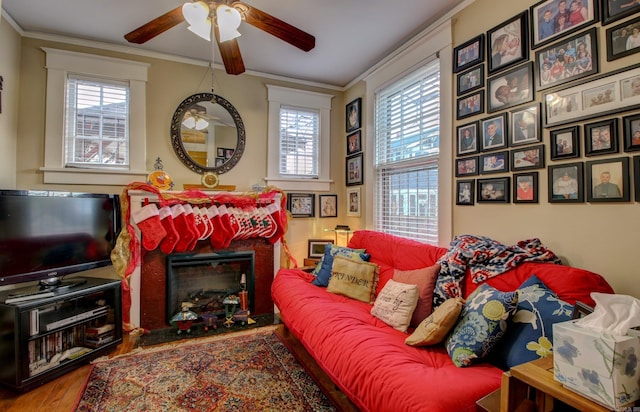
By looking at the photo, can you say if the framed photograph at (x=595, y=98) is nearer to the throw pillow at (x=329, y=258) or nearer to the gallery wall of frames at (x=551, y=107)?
the gallery wall of frames at (x=551, y=107)

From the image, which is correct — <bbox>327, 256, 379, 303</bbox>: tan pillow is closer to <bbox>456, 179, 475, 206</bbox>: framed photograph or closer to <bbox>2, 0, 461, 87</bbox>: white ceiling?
<bbox>456, 179, 475, 206</bbox>: framed photograph

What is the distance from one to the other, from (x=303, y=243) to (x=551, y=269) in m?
2.67

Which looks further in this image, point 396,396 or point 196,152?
point 196,152

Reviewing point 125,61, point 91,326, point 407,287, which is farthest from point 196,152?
point 407,287

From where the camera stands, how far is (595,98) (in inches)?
64.2

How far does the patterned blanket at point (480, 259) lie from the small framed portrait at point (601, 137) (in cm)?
57

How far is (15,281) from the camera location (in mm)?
2172

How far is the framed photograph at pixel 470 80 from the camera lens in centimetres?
228

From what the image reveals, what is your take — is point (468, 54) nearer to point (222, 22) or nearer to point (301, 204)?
point (222, 22)

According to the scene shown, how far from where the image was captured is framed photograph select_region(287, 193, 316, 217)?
12.5ft

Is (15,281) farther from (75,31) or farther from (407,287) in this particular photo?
(407,287)

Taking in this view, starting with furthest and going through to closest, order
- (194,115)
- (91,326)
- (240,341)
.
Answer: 1. (194,115)
2. (240,341)
3. (91,326)

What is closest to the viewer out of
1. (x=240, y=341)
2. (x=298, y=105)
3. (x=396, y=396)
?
(x=396, y=396)

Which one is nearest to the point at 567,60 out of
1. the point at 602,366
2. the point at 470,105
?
the point at 470,105
